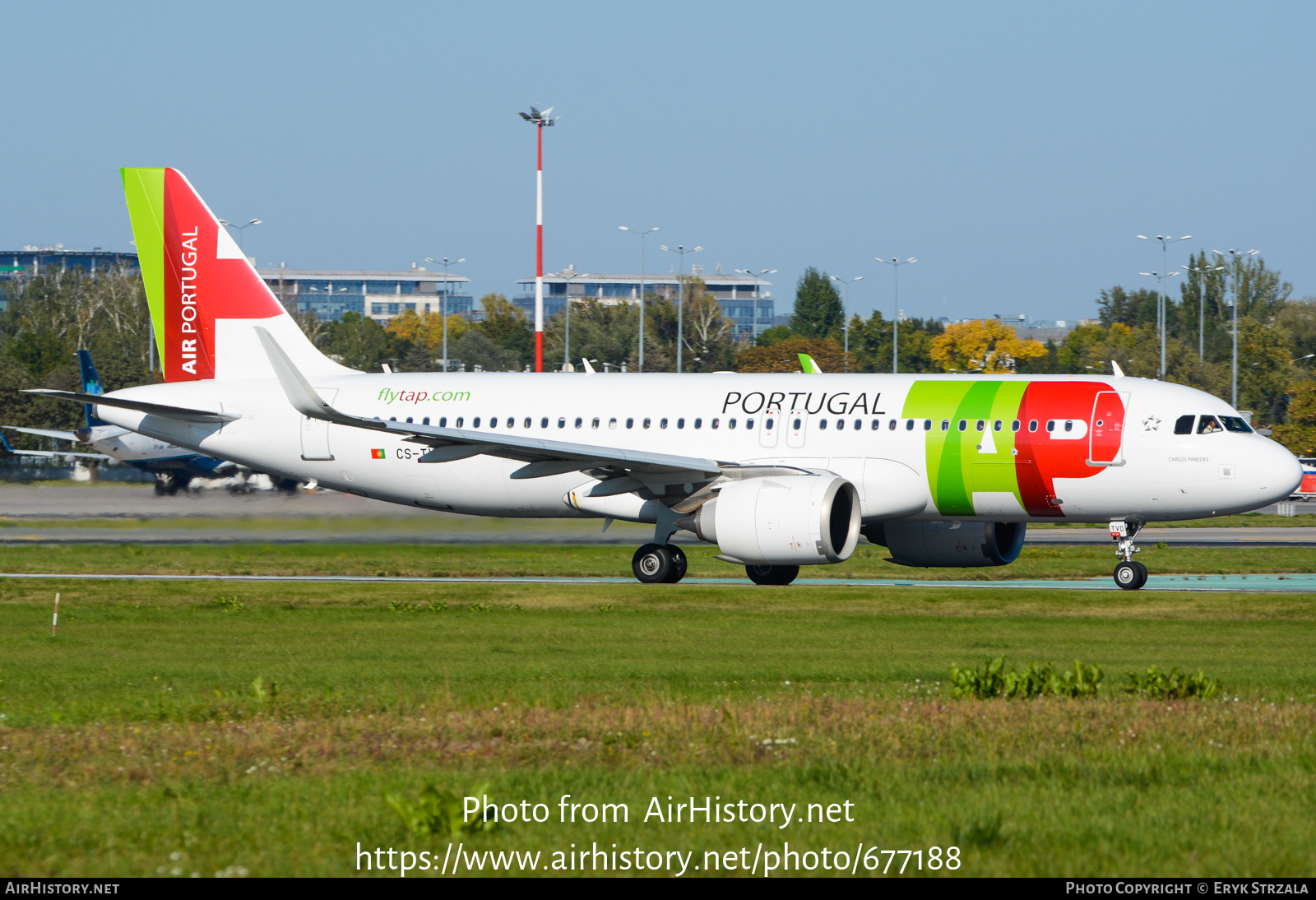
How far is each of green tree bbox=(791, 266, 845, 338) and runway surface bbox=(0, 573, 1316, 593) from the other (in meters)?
113

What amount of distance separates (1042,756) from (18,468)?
48333mm

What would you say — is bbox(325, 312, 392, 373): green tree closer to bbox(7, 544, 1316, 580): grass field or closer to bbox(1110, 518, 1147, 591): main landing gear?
bbox(7, 544, 1316, 580): grass field

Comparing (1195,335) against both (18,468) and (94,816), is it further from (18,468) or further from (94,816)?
(94,816)

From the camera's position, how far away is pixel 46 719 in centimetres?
1210

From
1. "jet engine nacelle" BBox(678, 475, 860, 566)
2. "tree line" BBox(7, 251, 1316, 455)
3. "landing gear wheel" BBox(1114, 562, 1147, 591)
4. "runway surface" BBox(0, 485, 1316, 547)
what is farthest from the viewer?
"tree line" BBox(7, 251, 1316, 455)

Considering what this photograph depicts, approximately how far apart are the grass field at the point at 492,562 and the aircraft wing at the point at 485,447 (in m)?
4.21

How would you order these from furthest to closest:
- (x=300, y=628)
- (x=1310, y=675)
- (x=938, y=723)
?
1. (x=300, y=628)
2. (x=1310, y=675)
3. (x=938, y=723)

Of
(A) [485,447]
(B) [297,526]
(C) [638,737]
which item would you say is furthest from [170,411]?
(C) [638,737]

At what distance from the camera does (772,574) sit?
92.4 ft

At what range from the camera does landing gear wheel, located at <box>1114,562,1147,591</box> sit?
85.5 ft

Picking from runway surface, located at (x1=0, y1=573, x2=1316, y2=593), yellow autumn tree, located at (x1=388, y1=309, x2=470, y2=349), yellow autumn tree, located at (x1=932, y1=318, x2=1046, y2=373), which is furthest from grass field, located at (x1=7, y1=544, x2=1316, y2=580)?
yellow autumn tree, located at (x1=388, y1=309, x2=470, y2=349)

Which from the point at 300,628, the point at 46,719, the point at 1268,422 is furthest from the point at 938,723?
the point at 1268,422

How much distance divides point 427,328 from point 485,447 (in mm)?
149909

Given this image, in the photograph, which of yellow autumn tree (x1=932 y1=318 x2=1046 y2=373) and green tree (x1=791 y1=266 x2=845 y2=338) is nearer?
yellow autumn tree (x1=932 y1=318 x2=1046 y2=373)
